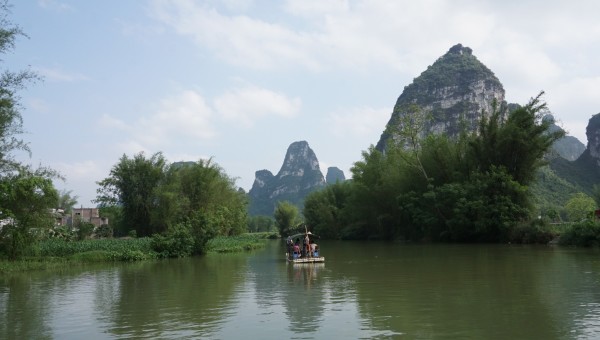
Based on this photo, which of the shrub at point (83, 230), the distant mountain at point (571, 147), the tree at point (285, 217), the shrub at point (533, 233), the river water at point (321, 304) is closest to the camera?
the river water at point (321, 304)

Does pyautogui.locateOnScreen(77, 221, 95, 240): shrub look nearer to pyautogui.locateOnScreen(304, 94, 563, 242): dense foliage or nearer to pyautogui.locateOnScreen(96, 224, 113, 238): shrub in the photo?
pyautogui.locateOnScreen(96, 224, 113, 238): shrub

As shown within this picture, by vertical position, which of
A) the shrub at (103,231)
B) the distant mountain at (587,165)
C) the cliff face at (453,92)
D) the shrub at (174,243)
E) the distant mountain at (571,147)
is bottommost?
the shrub at (174,243)

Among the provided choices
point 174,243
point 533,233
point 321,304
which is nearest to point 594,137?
point 533,233

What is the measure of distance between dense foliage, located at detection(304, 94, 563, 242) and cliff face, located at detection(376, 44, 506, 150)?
63.3 metres

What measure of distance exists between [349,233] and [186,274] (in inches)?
1725

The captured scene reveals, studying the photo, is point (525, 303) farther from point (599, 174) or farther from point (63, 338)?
point (599, 174)

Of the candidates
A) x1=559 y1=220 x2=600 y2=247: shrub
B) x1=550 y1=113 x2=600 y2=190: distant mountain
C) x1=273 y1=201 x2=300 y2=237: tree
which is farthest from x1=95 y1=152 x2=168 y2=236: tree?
x1=550 y1=113 x2=600 y2=190: distant mountain

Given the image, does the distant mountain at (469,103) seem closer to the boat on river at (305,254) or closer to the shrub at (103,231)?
the shrub at (103,231)

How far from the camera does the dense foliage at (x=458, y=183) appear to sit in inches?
1564

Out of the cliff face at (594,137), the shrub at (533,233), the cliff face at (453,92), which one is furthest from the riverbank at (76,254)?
the cliff face at (594,137)

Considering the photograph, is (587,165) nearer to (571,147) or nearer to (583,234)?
(571,147)

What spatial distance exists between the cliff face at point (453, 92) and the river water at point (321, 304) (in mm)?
102435

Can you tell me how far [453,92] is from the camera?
13038cm

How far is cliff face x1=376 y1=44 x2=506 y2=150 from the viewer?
123625mm
